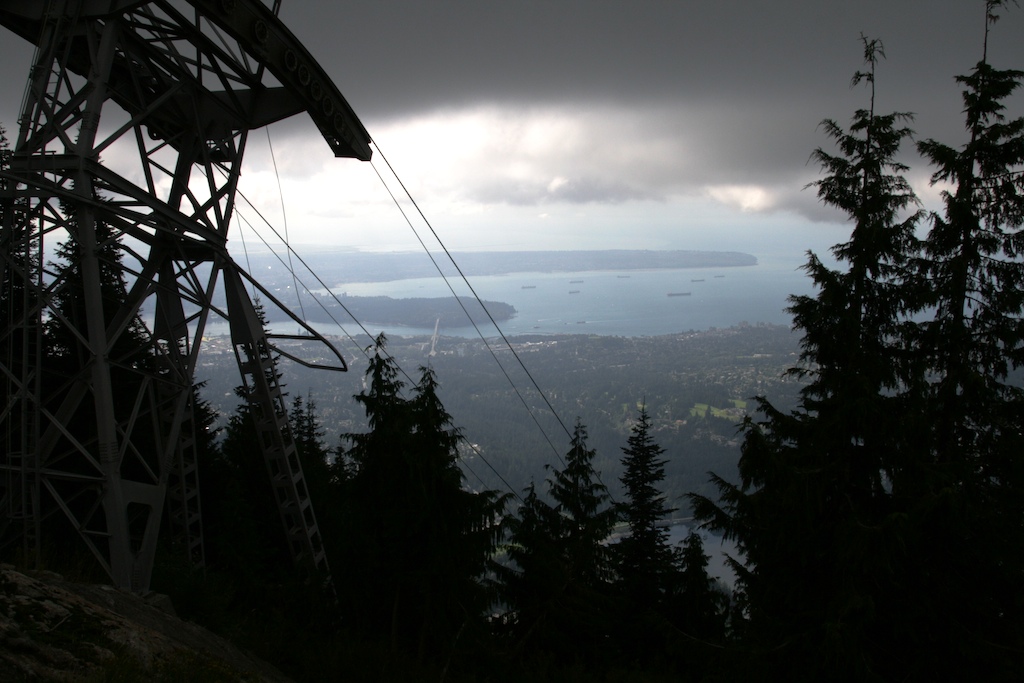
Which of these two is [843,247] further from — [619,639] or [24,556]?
[24,556]

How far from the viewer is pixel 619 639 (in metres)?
12.4

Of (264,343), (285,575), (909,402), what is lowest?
(285,575)

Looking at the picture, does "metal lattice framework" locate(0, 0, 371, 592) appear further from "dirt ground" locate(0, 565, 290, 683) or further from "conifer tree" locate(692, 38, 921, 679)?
"conifer tree" locate(692, 38, 921, 679)

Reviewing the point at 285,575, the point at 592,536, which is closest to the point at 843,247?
the point at 592,536

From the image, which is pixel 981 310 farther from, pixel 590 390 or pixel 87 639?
pixel 590 390

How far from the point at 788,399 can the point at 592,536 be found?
64.2 meters

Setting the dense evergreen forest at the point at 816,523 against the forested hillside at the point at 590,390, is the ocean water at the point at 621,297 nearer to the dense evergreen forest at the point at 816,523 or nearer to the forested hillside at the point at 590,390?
the forested hillside at the point at 590,390

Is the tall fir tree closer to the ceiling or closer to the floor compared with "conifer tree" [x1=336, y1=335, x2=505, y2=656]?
closer to the ceiling

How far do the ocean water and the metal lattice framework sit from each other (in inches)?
3031

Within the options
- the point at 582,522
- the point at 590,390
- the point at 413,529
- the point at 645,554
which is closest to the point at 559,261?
the point at 590,390

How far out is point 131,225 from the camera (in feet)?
23.0

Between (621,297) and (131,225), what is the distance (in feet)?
458

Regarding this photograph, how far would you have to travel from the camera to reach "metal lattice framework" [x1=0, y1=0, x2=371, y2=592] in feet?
20.7

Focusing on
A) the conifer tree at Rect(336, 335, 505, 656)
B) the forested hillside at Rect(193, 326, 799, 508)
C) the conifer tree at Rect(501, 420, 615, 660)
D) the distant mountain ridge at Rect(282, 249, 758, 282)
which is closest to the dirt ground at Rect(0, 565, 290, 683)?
the conifer tree at Rect(336, 335, 505, 656)
